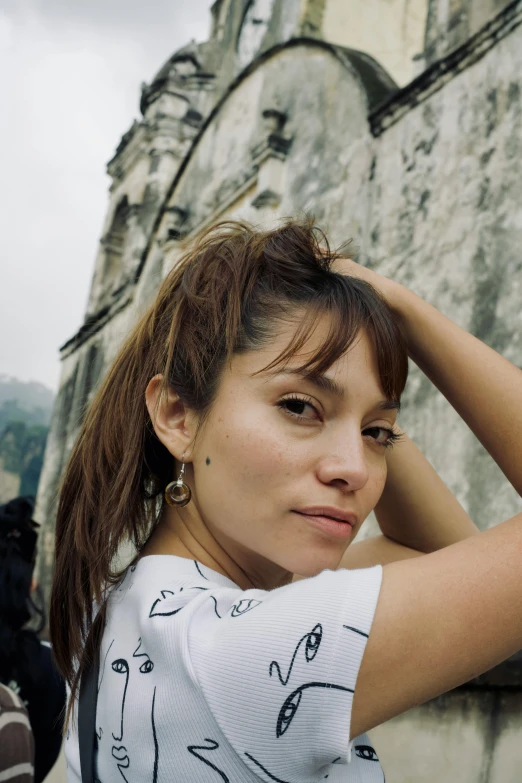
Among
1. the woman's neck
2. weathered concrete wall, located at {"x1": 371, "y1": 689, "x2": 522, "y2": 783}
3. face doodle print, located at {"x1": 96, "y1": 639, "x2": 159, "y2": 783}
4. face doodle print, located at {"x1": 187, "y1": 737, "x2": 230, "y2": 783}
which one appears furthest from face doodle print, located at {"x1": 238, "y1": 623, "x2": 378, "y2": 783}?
weathered concrete wall, located at {"x1": 371, "y1": 689, "x2": 522, "y2": 783}

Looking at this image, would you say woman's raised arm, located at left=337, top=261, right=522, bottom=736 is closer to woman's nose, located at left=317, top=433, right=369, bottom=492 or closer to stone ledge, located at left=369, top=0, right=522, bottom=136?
woman's nose, located at left=317, top=433, right=369, bottom=492

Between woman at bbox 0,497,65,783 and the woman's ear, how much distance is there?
180cm

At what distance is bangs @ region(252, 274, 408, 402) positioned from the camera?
4.36ft

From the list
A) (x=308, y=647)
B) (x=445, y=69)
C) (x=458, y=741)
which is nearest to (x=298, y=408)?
(x=308, y=647)

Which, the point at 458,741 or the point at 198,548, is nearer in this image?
the point at 198,548

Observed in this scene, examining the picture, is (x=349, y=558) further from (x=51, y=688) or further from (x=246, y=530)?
(x=51, y=688)

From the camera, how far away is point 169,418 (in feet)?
4.99

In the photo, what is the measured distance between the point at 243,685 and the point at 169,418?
641 mm

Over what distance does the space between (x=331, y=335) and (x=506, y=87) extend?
15.7 ft

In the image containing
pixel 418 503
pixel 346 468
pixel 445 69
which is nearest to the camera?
pixel 346 468

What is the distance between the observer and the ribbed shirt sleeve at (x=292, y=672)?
99cm

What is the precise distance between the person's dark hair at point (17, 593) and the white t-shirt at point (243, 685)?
183 cm

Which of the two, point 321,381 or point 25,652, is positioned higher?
point 321,381

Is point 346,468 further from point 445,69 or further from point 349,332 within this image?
point 445,69
